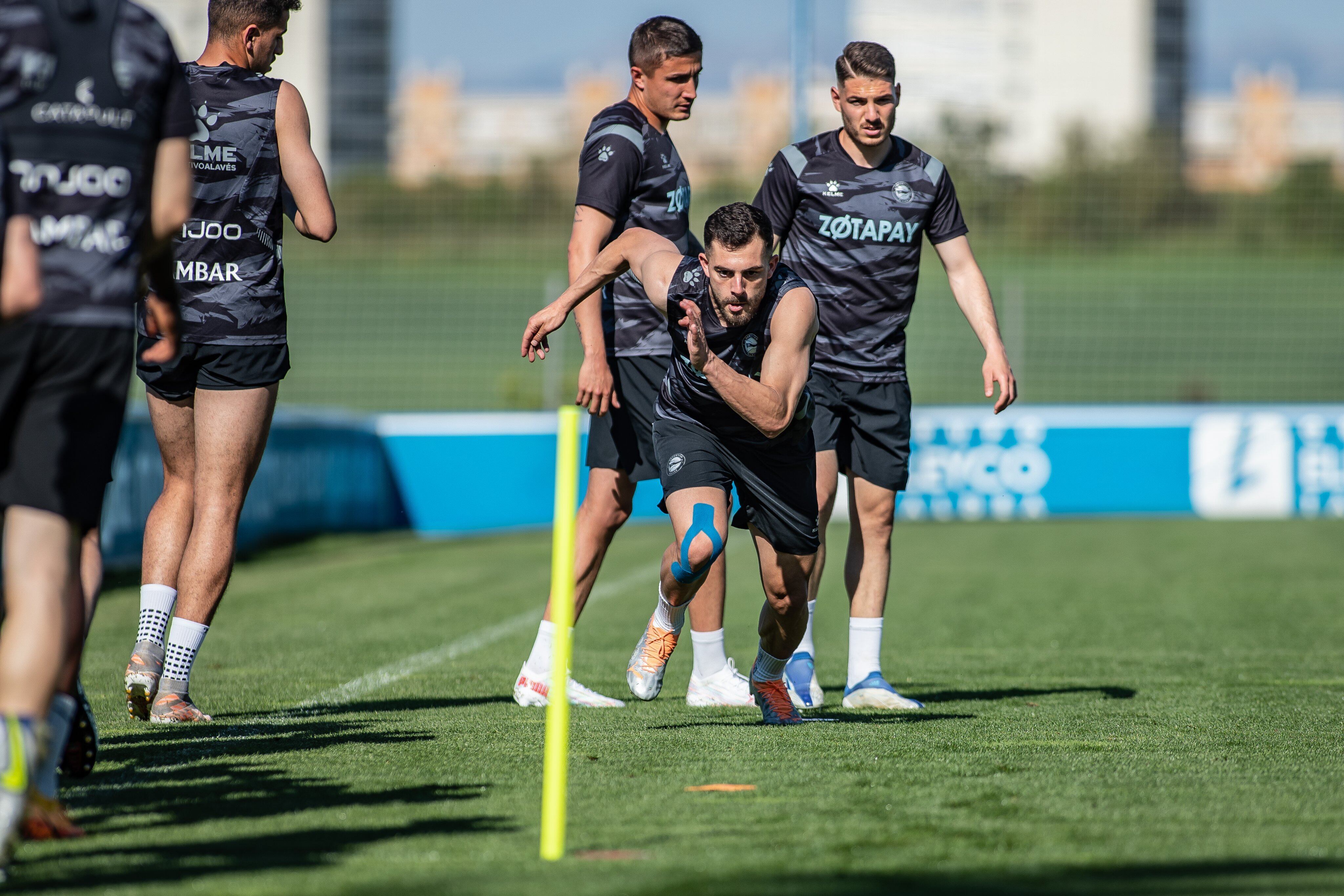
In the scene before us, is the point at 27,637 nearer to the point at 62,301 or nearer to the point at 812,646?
the point at 62,301

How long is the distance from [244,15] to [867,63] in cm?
201

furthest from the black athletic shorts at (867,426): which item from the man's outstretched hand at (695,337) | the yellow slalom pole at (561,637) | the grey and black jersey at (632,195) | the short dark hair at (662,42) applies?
the yellow slalom pole at (561,637)

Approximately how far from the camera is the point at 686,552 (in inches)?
181

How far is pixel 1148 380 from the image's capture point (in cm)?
2544

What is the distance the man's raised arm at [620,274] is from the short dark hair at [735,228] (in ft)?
1.10

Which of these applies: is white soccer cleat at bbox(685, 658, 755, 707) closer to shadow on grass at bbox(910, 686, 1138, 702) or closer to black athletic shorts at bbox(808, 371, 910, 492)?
shadow on grass at bbox(910, 686, 1138, 702)

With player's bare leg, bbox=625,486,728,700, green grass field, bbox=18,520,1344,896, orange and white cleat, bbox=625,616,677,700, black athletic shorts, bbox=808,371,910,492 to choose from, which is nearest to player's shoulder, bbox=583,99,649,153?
black athletic shorts, bbox=808,371,910,492

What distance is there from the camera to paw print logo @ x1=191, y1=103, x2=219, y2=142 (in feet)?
15.9

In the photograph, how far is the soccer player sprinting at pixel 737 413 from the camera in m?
4.46

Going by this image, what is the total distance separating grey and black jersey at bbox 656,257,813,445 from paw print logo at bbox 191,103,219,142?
57.4 inches

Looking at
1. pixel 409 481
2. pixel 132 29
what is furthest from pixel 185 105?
pixel 409 481

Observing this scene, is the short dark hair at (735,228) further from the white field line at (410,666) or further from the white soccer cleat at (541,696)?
the white field line at (410,666)

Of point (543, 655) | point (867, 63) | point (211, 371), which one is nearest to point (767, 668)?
point (543, 655)

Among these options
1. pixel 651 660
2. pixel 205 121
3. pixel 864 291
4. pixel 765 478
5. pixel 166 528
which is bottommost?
pixel 651 660
